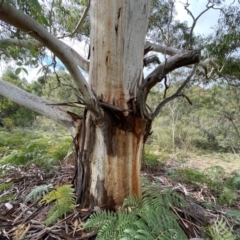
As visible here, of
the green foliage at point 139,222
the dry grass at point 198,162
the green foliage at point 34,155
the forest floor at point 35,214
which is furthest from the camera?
the dry grass at point 198,162

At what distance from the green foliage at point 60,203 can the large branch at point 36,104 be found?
44 cm

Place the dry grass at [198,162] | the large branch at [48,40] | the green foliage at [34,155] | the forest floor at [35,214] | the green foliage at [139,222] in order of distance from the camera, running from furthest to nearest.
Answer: the dry grass at [198,162]
the green foliage at [34,155]
the forest floor at [35,214]
the green foliage at [139,222]
the large branch at [48,40]

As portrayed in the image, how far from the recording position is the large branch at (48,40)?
85cm

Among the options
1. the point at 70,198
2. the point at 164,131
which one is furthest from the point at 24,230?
the point at 164,131

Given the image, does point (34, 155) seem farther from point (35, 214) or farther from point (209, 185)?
point (209, 185)

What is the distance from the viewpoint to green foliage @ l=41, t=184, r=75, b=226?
1.27m

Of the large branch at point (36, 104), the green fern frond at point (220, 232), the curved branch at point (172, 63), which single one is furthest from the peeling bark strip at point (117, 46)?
the green fern frond at point (220, 232)

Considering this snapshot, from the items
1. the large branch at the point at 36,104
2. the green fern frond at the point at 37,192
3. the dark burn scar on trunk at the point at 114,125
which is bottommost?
the green fern frond at the point at 37,192

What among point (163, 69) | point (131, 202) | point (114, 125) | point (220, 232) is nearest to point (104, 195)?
point (131, 202)

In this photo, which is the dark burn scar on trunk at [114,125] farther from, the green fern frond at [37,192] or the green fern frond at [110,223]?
the green fern frond at [37,192]

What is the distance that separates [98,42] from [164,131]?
853cm

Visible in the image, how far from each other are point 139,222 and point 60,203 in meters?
0.52

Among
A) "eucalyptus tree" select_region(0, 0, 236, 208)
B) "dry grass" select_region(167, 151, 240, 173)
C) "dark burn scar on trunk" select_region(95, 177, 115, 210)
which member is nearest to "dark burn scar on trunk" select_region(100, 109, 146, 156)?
"eucalyptus tree" select_region(0, 0, 236, 208)

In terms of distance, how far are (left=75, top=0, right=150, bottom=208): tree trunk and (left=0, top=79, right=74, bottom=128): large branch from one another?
0.18 m
